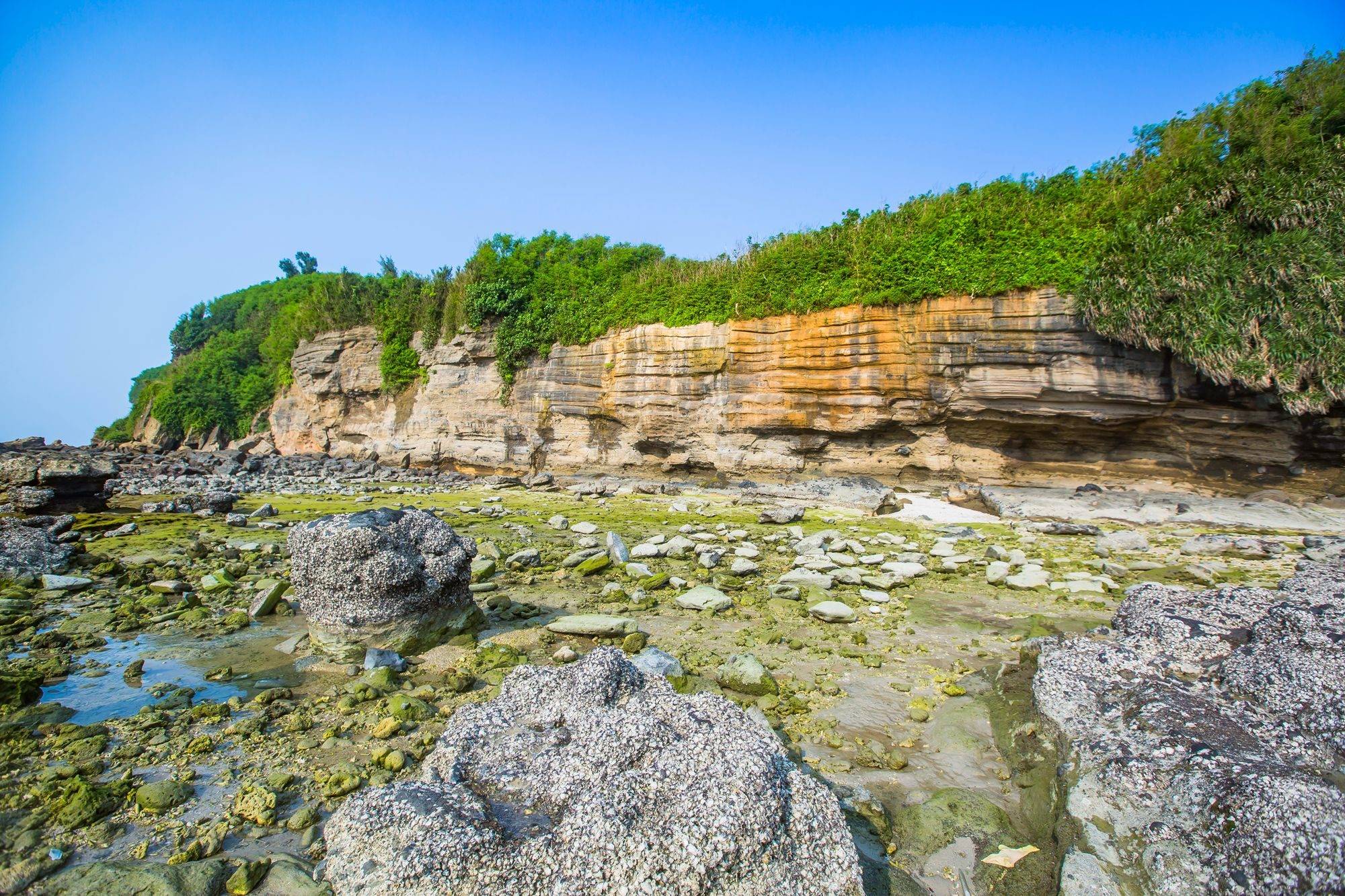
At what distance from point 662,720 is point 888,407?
48.9ft

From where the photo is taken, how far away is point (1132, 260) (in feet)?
43.8

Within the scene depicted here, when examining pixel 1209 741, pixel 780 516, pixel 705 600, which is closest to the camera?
pixel 1209 741

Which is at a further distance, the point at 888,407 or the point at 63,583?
the point at 888,407

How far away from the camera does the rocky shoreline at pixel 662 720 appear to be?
2.45 m

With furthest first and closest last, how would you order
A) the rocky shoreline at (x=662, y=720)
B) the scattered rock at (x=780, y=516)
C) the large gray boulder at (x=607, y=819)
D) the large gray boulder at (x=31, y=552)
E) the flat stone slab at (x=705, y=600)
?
the scattered rock at (x=780, y=516), the large gray boulder at (x=31, y=552), the flat stone slab at (x=705, y=600), the rocky shoreline at (x=662, y=720), the large gray boulder at (x=607, y=819)

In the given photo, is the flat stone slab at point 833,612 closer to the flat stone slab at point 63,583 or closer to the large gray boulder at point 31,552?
the flat stone slab at point 63,583

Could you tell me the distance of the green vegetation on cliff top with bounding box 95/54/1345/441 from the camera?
11922mm

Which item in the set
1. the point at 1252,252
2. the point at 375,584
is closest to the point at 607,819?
the point at 375,584

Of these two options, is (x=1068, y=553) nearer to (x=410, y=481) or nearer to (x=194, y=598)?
(x=194, y=598)

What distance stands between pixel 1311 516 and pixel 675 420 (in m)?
14.2

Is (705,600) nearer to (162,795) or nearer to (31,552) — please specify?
(162,795)

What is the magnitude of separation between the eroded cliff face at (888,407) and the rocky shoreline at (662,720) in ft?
16.4

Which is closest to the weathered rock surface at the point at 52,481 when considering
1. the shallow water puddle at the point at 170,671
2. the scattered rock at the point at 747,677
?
the shallow water puddle at the point at 170,671

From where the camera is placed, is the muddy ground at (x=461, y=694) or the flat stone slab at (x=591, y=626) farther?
Answer: the flat stone slab at (x=591, y=626)
